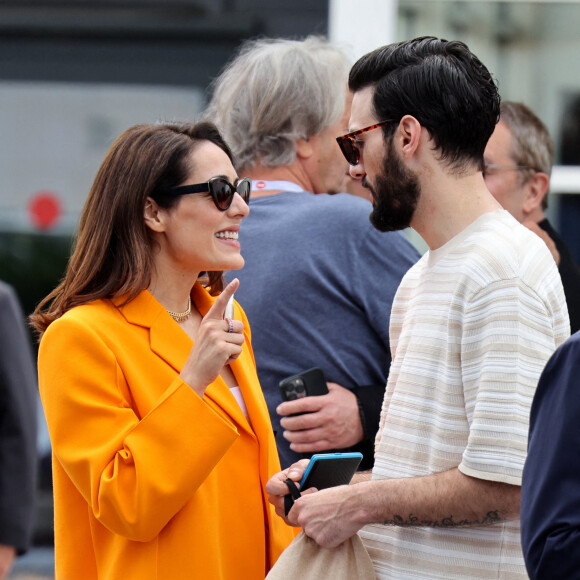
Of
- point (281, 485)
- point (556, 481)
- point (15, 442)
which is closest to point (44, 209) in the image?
point (15, 442)

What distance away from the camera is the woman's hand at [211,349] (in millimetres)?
2275

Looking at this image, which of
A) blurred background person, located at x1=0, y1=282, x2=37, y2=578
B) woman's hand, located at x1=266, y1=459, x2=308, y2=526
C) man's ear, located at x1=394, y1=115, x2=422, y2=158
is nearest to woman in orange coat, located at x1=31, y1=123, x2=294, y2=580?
woman's hand, located at x1=266, y1=459, x2=308, y2=526

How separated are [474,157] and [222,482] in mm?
959

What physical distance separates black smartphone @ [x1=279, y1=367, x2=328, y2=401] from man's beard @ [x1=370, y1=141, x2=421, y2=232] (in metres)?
0.66

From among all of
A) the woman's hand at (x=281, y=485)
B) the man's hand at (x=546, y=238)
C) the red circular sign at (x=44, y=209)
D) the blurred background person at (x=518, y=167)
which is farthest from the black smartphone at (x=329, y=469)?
the red circular sign at (x=44, y=209)

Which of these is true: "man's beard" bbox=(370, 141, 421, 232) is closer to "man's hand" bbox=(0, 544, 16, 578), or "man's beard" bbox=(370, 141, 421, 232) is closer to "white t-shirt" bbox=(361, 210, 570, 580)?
"white t-shirt" bbox=(361, 210, 570, 580)

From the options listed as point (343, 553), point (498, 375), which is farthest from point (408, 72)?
point (343, 553)

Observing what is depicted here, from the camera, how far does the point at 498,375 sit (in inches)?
77.7

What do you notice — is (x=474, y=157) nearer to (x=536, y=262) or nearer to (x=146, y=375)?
(x=536, y=262)

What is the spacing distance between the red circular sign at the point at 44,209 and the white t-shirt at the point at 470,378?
4.43 meters

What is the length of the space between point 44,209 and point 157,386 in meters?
4.22

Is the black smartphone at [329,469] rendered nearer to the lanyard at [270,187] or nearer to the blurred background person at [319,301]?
the blurred background person at [319,301]

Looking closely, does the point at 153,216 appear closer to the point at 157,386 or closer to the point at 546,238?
the point at 157,386

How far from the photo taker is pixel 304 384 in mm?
2834
